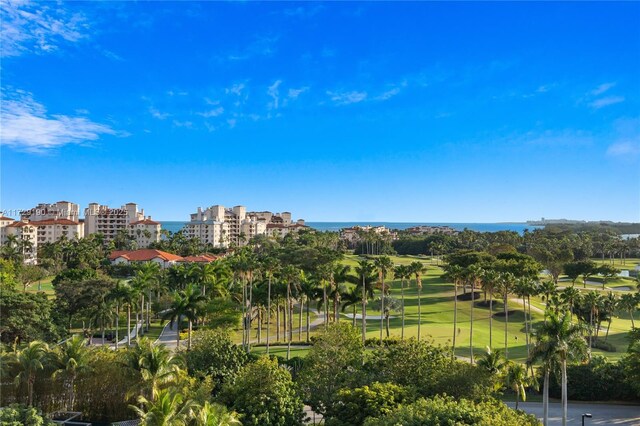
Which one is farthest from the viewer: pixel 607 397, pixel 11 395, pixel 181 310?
pixel 181 310

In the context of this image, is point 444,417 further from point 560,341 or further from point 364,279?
point 364,279

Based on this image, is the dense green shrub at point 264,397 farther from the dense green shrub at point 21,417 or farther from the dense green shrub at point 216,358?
the dense green shrub at point 21,417

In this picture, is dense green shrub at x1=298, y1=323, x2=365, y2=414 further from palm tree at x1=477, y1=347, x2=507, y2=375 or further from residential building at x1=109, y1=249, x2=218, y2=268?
residential building at x1=109, y1=249, x2=218, y2=268

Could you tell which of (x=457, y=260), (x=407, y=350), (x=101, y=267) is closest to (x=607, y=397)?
(x=407, y=350)

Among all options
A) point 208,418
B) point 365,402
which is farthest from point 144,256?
point 208,418

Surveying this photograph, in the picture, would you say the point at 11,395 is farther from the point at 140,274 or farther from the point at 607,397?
the point at 607,397

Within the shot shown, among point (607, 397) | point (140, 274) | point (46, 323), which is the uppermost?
point (140, 274)

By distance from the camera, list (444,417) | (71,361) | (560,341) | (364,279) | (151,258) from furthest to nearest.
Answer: (151,258)
(364,279)
(71,361)
(560,341)
(444,417)
